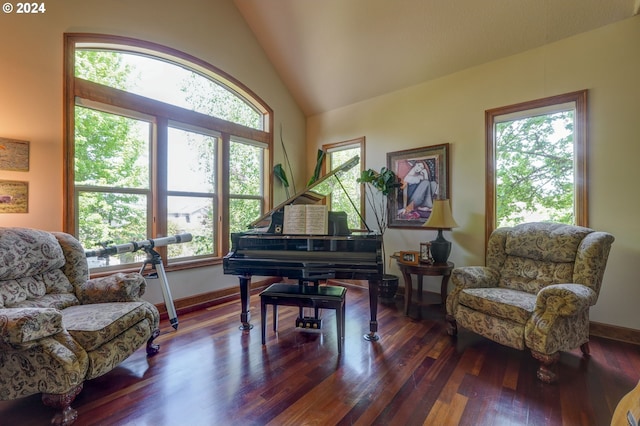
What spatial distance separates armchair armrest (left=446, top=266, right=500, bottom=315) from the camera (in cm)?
260

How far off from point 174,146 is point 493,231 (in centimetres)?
390

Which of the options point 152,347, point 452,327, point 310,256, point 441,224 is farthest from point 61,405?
point 441,224

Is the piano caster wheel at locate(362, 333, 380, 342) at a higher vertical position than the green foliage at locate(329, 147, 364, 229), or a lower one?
lower

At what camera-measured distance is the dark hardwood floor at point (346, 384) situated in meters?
1.60

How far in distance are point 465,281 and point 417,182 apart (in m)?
1.61

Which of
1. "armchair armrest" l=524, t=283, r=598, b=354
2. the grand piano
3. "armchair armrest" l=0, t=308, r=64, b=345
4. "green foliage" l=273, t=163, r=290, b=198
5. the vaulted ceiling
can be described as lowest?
"armchair armrest" l=524, t=283, r=598, b=354

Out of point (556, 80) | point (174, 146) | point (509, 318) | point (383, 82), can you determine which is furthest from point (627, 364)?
point (174, 146)

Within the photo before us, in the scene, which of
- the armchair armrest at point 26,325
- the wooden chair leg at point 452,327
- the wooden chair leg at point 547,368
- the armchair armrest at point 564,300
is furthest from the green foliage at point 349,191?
the armchair armrest at point 26,325

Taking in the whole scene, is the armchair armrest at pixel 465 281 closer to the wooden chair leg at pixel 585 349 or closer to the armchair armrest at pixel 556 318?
the armchair armrest at pixel 556 318

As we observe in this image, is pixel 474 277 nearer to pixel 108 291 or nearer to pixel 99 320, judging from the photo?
pixel 99 320

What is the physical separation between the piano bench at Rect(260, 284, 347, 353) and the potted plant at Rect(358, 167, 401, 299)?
1202mm

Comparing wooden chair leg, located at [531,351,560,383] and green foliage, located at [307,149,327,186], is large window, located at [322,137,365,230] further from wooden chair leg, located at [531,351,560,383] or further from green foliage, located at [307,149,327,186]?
wooden chair leg, located at [531,351,560,383]

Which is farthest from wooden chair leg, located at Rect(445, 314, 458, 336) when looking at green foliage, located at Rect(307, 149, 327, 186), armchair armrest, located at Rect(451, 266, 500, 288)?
green foliage, located at Rect(307, 149, 327, 186)

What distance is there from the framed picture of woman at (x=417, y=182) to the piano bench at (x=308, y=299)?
1.81 meters
